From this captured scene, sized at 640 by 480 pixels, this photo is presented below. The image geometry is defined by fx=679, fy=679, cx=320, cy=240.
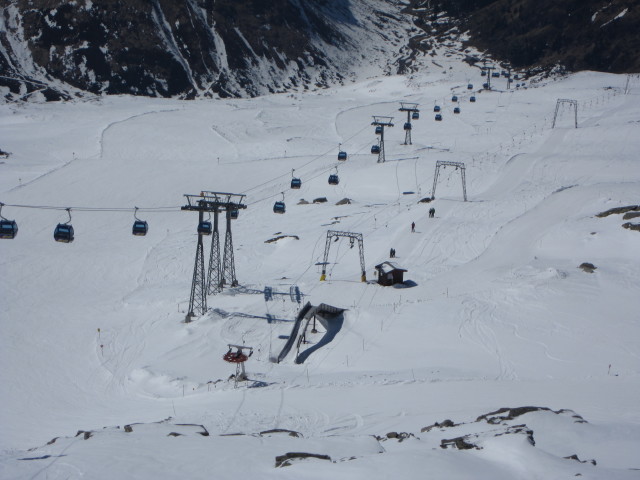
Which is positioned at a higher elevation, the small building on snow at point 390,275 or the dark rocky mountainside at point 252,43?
the dark rocky mountainside at point 252,43

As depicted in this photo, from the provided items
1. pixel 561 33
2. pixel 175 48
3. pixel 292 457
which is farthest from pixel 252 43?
pixel 292 457

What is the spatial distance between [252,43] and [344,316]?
116m

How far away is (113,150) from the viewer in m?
71.2

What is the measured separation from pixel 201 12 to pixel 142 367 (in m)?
123

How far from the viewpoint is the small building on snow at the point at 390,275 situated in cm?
3384

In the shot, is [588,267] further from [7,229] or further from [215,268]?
[7,229]

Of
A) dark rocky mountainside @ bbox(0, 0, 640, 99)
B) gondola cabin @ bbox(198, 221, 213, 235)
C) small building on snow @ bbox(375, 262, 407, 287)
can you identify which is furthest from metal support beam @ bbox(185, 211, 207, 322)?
dark rocky mountainside @ bbox(0, 0, 640, 99)

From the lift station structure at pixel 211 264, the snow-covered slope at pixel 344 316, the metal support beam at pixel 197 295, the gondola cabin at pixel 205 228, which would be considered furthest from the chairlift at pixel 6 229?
the metal support beam at pixel 197 295

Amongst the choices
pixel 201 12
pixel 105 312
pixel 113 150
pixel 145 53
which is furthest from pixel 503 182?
pixel 201 12

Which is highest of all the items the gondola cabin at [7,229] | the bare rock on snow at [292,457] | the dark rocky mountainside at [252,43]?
the dark rocky mountainside at [252,43]

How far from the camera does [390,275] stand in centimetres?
3391

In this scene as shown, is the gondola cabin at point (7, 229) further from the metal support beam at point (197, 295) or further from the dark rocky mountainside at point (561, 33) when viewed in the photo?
the dark rocky mountainside at point (561, 33)

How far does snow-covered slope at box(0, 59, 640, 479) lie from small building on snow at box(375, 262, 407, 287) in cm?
56

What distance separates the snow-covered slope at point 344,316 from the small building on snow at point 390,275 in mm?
565
